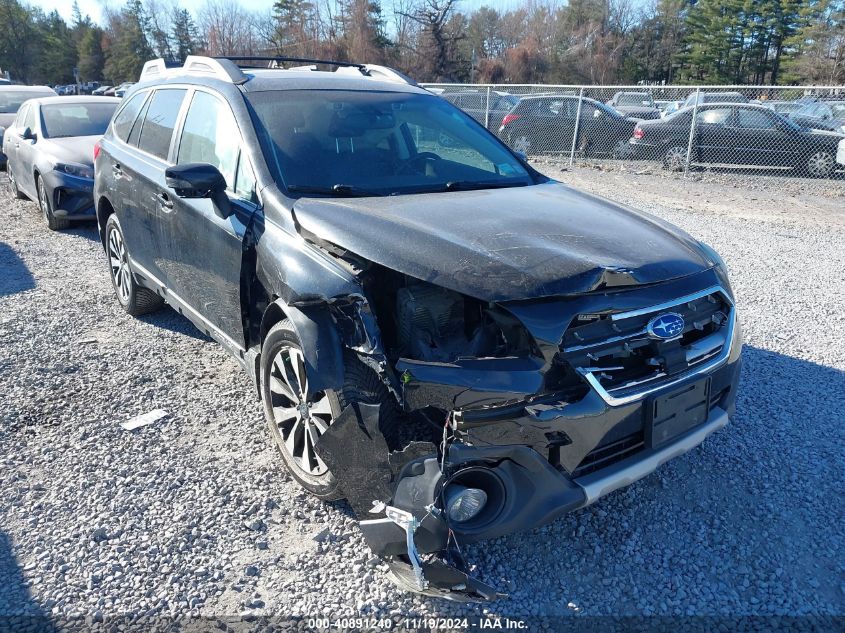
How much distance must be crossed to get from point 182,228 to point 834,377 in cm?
441

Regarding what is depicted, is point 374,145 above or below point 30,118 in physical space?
above

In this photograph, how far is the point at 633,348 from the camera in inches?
102

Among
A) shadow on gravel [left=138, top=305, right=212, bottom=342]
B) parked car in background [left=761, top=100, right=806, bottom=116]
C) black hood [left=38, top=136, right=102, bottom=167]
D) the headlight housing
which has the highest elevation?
parked car in background [left=761, top=100, right=806, bottom=116]

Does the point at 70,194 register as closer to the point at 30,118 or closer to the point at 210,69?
the point at 30,118

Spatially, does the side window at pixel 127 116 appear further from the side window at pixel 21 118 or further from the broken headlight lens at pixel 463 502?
the side window at pixel 21 118

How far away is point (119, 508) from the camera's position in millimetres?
3061

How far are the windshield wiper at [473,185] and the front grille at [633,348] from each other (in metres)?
1.43

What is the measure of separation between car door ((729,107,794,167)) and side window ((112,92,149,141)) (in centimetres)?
1186

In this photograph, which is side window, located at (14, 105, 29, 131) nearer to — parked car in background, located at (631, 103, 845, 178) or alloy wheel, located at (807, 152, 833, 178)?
parked car in background, located at (631, 103, 845, 178)

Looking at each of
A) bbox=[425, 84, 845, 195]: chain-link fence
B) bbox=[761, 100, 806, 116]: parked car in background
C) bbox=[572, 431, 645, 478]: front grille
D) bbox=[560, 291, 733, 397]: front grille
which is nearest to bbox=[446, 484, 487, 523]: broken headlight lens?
bbox=[572, 431, 645, 478]: front grille

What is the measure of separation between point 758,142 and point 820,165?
4.15 ft

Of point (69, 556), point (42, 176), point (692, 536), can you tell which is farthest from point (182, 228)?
point (42, 176)

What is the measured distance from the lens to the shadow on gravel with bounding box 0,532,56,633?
2406 mm

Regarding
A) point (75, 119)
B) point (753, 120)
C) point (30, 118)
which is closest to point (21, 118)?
point (30, 118)
